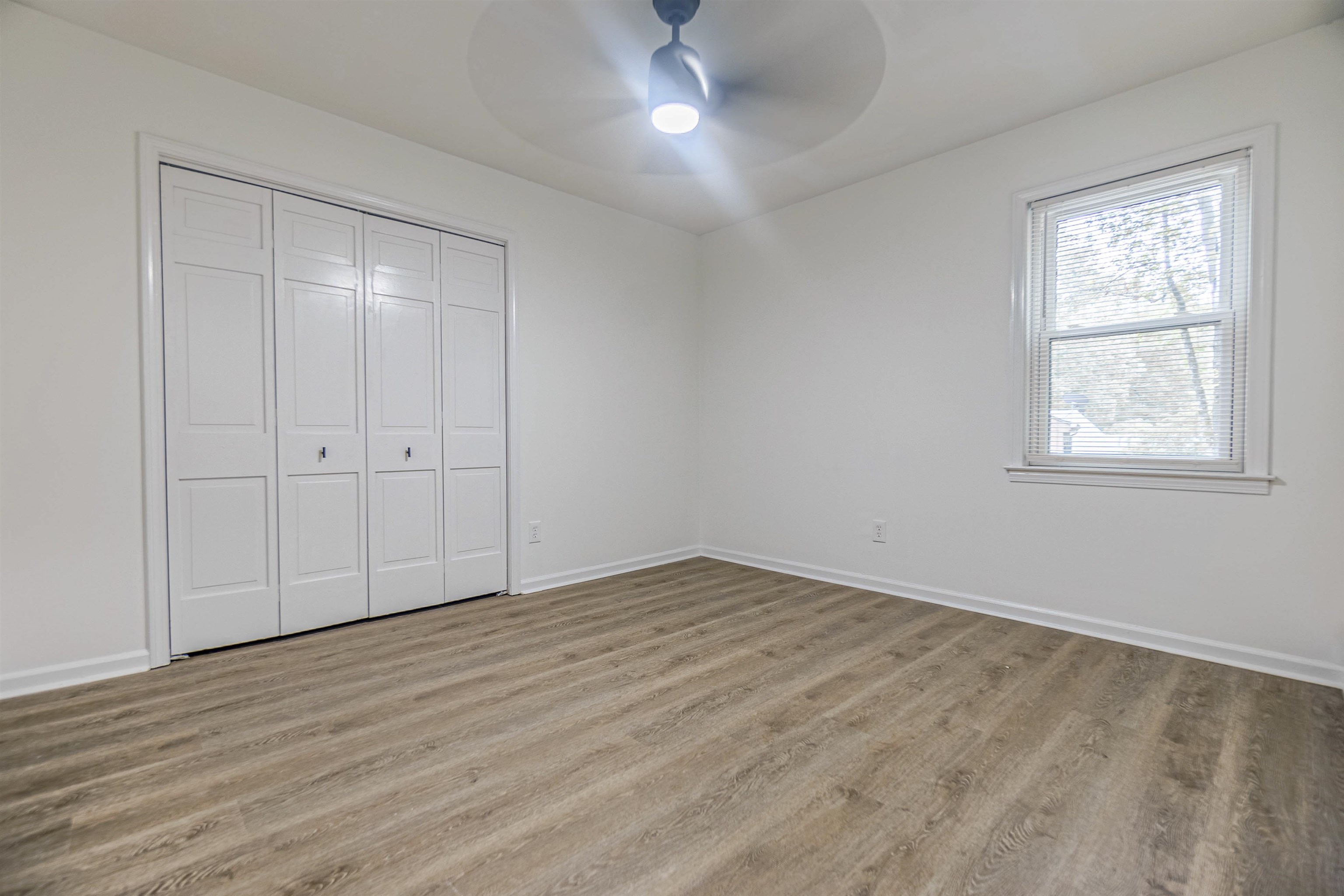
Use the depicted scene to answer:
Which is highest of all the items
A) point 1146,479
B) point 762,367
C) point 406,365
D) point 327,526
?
point 762,367

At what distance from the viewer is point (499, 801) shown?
1683 mm

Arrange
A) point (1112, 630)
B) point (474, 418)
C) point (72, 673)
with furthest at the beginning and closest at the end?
point (474, 418) → point (1112, 630) → point (72, 673)

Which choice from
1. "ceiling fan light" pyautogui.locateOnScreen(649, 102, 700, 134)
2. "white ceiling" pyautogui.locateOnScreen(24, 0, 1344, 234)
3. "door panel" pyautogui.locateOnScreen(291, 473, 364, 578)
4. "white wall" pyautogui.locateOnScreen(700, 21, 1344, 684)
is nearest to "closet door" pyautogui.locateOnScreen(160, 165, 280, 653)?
"door panel" pyautogui.locateOnScreen(291, 473, 364, 578)

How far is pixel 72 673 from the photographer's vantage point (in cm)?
247

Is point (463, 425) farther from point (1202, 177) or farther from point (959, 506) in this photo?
point (1202, 177)

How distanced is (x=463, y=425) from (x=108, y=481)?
5.35 feet

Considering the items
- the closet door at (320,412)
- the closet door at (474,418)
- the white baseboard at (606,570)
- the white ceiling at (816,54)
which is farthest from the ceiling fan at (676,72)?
the white baseboard at (606,570)

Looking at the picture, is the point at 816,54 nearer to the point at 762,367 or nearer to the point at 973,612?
the point at 762,367

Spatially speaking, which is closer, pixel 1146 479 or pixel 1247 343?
pixel 1247 343

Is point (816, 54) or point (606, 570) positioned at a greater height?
point (816, 54)

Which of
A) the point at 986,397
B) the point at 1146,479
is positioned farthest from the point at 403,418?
the point at 1146,479

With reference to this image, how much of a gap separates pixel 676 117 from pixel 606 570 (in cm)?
305

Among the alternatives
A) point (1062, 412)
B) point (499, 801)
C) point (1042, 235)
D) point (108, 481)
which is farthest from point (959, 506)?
point (108, 481)

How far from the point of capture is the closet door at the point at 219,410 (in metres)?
2.74
